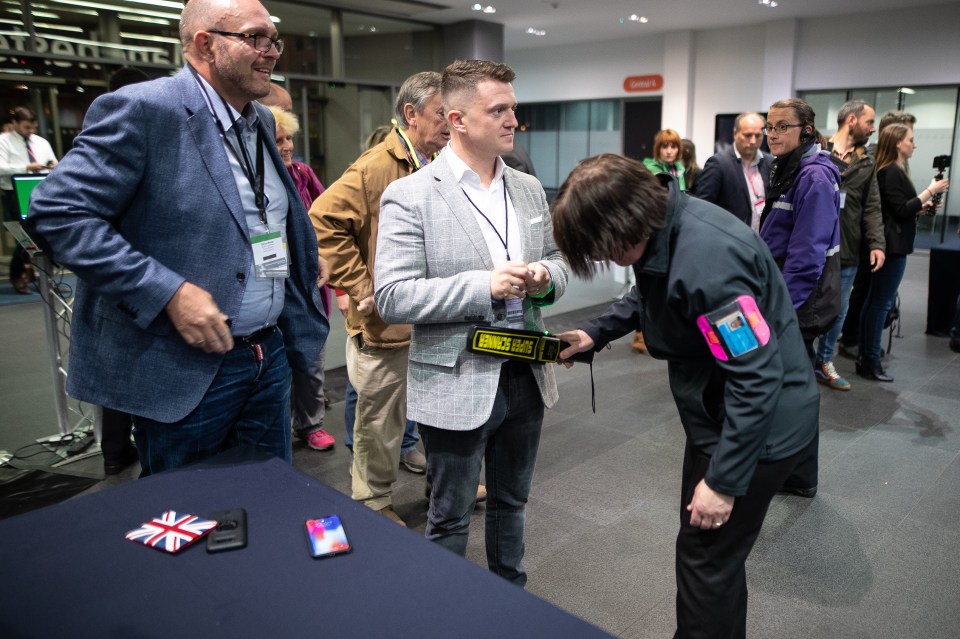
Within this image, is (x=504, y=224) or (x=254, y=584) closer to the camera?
(x=254, y=584)

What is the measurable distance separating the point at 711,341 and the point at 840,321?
3.54 metres

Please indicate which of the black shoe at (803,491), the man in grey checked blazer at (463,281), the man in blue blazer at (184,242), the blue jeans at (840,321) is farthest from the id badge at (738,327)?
the blue jeans at (840,321)

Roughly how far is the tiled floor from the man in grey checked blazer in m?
0.76

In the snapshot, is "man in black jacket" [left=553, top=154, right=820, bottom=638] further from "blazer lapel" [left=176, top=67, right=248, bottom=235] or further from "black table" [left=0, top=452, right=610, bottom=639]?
"blazer lapel" [left=176, top=67, right=248, bottom=235]

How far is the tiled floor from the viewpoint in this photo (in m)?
2.18

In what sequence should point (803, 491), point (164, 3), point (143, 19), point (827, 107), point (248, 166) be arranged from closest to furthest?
point (248, 166), point (803, 491), point (143, 19), point (164, 3), point (827, 107)

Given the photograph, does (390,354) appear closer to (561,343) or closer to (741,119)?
(561,343)

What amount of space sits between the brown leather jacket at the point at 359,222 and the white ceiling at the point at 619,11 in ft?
27.0

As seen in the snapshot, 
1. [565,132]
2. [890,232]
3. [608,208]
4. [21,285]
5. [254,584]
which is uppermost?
[565,132]

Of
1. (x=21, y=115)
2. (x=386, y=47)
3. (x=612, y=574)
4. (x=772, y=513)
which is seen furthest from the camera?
(x=386, y=47)

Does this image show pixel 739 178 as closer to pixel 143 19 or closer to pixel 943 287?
pixel 943 287

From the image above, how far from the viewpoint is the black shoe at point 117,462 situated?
125 inches

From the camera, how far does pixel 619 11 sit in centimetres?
1078

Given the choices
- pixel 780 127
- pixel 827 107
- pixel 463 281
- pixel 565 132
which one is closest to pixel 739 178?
pixel 780 127
